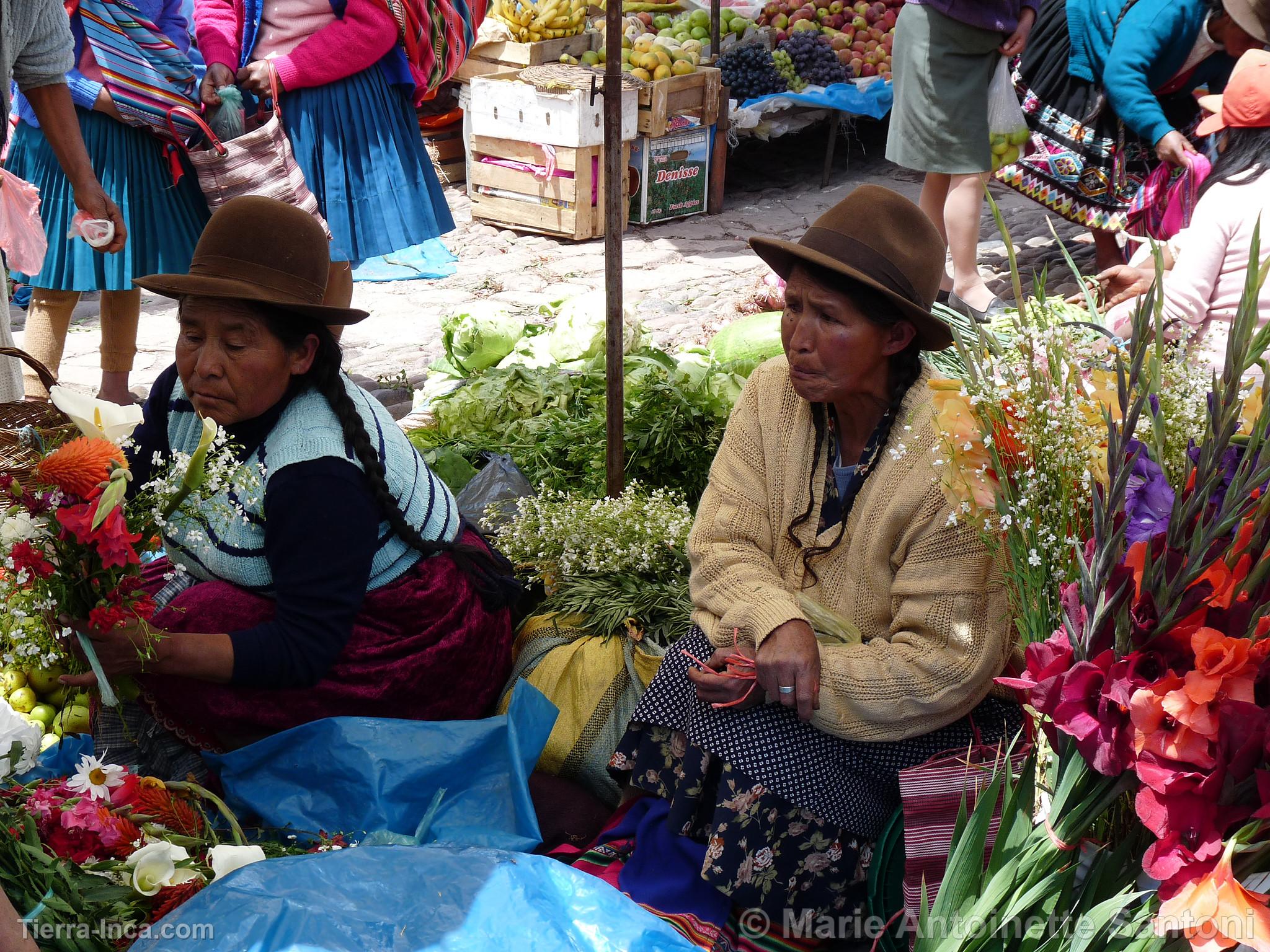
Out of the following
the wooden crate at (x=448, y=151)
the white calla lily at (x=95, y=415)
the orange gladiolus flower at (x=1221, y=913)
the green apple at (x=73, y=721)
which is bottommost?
the wooden crate at (x=448, y=151)

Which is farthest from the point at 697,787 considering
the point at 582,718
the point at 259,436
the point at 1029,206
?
the point at 1029,206

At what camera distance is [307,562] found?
241 cm

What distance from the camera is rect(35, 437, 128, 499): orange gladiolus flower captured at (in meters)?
1.98

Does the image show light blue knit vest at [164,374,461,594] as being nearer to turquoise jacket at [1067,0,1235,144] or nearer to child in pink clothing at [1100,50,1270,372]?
child in pink clothing at [1100,50,1270,372]

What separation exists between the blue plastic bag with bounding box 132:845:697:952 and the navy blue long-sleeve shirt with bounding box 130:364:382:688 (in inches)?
26.0

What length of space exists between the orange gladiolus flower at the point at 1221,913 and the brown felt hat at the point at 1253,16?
11.8 feet

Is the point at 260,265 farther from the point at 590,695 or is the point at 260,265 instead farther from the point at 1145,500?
the point at 1145,500

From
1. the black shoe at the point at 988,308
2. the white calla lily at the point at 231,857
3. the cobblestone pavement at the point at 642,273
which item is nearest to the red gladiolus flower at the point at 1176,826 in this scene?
the white calla lily at the point at 231,857

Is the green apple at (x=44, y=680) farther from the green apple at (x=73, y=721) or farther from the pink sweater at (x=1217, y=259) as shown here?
the pink sweater at (x=1217, y=259)

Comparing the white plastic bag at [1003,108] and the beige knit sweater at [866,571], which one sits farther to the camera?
the white plastic bag at [1003,108]

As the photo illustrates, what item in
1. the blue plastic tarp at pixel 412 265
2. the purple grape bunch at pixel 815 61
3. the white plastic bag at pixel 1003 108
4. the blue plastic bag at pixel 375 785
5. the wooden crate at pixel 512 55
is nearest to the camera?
the blue plastic bag at pixel 375 785

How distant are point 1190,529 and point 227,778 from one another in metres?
1.97

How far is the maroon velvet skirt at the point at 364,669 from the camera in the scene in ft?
8.23

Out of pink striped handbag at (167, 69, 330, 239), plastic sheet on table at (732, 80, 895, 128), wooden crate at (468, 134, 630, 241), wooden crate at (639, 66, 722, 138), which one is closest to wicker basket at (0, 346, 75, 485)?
pink striped handbag at (167, 69, 330, 239)
